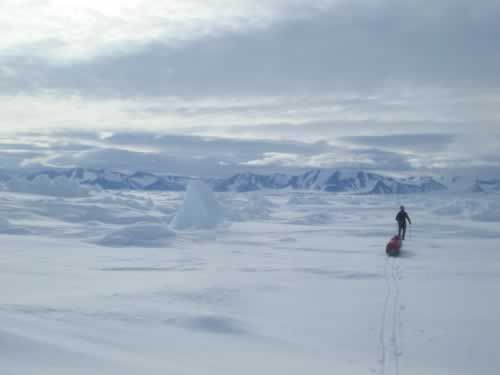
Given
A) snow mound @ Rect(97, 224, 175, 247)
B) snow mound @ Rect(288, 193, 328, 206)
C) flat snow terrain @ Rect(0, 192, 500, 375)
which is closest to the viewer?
flat snow terrain @ Rect(0, 192, 500, 375)

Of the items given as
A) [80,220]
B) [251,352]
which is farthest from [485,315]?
[80,220]

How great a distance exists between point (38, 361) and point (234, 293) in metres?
5.21

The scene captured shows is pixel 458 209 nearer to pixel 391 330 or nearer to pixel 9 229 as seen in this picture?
pixel 9 229

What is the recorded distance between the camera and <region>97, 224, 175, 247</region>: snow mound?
1877 centimetres

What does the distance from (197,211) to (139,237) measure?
393 inches

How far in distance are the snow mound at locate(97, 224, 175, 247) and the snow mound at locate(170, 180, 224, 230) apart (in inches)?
301

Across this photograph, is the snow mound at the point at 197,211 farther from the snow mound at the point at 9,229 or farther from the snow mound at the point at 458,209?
the snow mound at the point at 458,209

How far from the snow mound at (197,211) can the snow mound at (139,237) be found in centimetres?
764

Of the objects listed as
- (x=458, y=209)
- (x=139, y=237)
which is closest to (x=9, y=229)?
(x=139, y=237)

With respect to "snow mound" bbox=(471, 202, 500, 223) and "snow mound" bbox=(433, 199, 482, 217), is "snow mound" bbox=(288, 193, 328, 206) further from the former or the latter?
"snow mound" bbox=(471, 202, 500, 223)

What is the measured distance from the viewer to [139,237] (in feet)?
64.4

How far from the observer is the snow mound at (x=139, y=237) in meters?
18.8

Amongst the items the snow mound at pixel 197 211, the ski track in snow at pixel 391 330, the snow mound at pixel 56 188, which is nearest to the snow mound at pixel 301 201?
the snow mound at pixel 56 188

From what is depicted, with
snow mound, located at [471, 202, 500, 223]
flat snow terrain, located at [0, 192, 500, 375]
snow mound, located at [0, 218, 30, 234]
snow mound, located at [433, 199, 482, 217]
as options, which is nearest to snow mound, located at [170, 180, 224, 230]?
snow mound, located at [0, 218, 30, 234]
